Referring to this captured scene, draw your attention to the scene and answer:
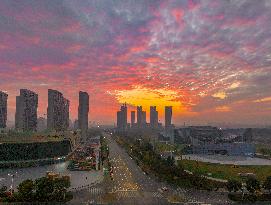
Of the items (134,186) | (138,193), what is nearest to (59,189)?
(138,193)

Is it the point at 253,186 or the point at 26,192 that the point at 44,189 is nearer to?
the point at 26,192

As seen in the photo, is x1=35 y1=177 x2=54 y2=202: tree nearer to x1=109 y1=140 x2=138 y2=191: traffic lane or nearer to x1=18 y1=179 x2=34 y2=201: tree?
x1=18 y1=179 x2=34 y2=201: tree

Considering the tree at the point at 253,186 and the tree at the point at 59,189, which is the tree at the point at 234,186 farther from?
the tree at the point at 59,189

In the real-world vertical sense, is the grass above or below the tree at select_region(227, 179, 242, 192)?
below

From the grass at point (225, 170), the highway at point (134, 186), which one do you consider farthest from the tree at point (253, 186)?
the grass at point (225, 170)

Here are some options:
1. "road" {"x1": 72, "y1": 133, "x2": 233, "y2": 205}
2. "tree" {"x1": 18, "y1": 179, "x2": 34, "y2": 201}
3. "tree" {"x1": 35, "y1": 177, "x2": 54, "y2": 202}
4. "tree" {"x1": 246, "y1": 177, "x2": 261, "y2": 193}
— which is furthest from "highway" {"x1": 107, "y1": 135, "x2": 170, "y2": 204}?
"tree" {"x1": 246, "y1": 177, "x2": 261, "y2": 193}

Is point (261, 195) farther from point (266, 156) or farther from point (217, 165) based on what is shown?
point (266, 156)

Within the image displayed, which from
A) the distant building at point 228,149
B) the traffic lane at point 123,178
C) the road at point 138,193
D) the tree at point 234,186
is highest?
the distant building at point 228,149
